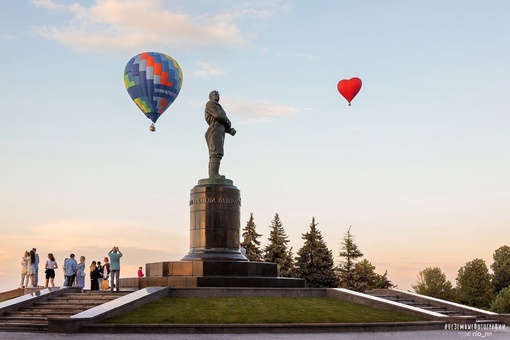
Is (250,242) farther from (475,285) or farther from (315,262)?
(475,285)

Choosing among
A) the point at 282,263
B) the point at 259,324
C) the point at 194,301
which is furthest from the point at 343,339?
the point at 282,263

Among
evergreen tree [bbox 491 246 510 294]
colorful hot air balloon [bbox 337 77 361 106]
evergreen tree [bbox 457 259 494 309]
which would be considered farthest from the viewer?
evergreen tree [bbox 491 246 510 294]

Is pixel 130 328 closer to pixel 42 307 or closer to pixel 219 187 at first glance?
pixel 42 307

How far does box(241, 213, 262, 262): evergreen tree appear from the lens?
56125 millimetres

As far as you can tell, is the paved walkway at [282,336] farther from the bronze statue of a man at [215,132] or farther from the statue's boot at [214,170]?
the bronze statue of a man at [215,132]

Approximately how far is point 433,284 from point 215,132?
7221 cm

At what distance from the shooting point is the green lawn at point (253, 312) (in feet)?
62.1

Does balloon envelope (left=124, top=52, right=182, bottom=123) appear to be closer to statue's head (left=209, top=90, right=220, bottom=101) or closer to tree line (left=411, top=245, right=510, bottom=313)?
statue's head (left=209, top=90, right=220, bottom=101)

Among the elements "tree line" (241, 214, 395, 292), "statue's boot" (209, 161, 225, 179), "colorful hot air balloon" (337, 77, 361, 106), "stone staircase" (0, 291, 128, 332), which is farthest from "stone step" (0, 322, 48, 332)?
"tree line" (241, 214, 395, 292)

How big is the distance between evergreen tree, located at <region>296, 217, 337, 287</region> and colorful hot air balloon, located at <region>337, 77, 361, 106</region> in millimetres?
21118

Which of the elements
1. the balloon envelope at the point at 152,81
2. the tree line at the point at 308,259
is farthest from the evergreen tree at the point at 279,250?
the balloon envelope at the point at 152,81

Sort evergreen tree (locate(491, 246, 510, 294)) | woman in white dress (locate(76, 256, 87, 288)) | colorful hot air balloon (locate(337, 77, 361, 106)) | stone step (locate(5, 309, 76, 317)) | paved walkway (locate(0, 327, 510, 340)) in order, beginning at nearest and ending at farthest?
paved walkway (locate(0, 327, 510, 340)) → stone step (locate(5, 309, 76, 317)) → woman in white dress (locate(76, 256, 87, 288)) → colorful hot air balloon (locate(337, 77, 361, 106)) → evergreen tree (locate(491, 246, 510, 294))

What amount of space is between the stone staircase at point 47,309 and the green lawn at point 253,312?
2.32 metres

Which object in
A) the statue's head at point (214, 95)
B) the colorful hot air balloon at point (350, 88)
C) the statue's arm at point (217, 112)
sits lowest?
the statue's arm at point (217, 112)
